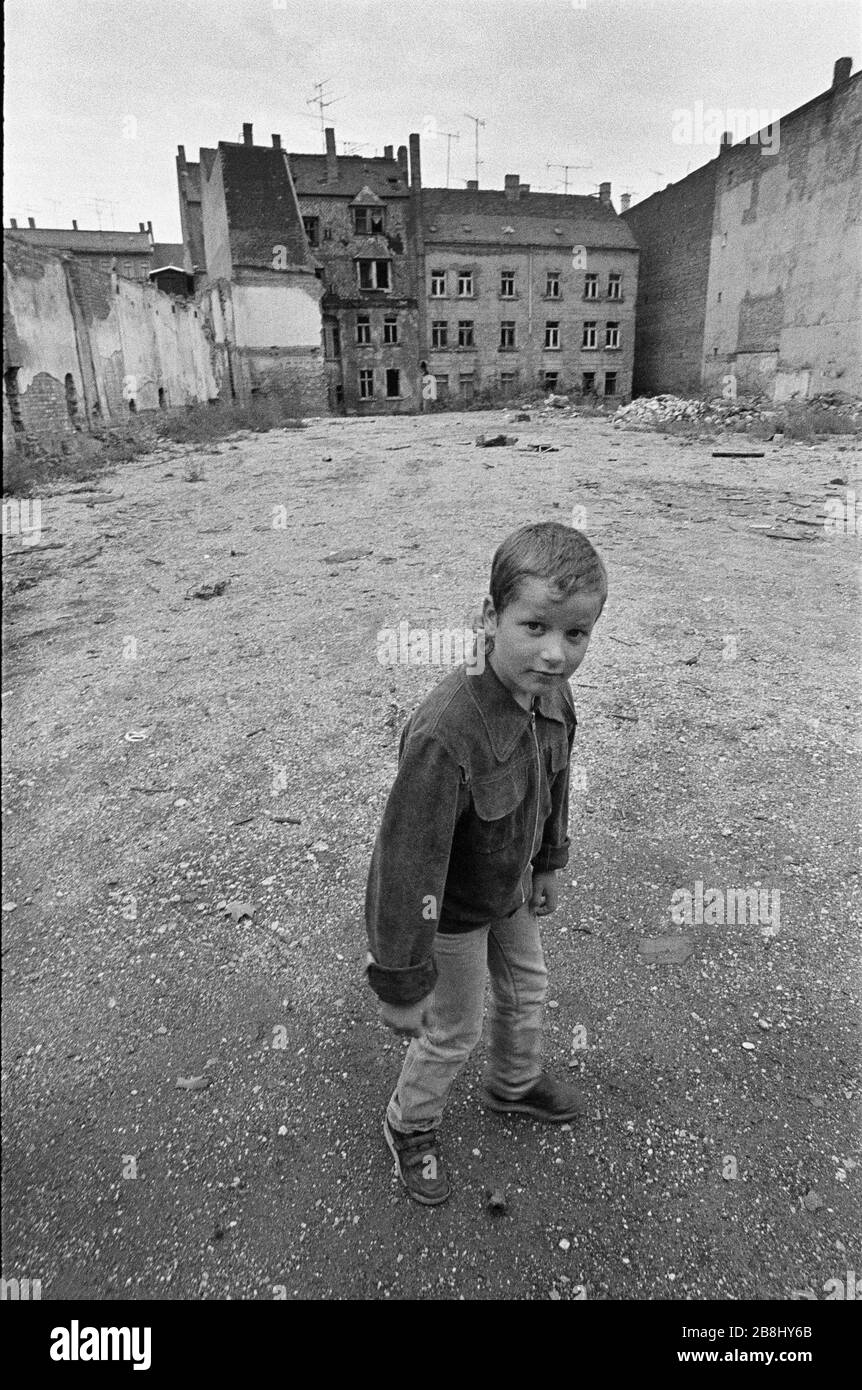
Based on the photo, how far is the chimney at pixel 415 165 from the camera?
123ft

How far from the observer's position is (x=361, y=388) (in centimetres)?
3775

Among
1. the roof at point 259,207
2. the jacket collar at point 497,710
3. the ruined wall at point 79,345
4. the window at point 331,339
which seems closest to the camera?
the jacket collar at point 497,710

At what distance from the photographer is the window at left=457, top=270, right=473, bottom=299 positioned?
123 feet

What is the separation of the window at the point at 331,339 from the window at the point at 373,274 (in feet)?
7.87

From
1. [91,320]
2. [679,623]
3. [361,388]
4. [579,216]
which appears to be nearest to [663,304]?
[579,216]

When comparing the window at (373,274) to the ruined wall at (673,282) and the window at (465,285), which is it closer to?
the window at (465,285)

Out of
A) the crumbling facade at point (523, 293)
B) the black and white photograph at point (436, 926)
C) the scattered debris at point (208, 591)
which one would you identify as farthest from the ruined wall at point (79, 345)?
the crumbling facade at point (523, 293)

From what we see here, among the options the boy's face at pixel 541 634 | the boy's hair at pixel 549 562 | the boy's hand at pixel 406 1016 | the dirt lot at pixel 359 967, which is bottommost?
the dirt lot at pixel 359 967

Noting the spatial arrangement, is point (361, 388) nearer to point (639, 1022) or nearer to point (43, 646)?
point (43, 646)

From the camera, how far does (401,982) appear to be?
5.89 ft

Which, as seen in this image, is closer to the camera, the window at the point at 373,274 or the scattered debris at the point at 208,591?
the scattered debris at the point at 208,591

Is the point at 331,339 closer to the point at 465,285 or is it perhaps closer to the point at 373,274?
the point at 373,274

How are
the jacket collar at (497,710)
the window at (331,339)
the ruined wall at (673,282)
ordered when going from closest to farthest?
the jacket collar at (497,710) → the ruined wall at (673,282) → the window at (331,339)

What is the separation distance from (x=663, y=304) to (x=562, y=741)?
134 feet
